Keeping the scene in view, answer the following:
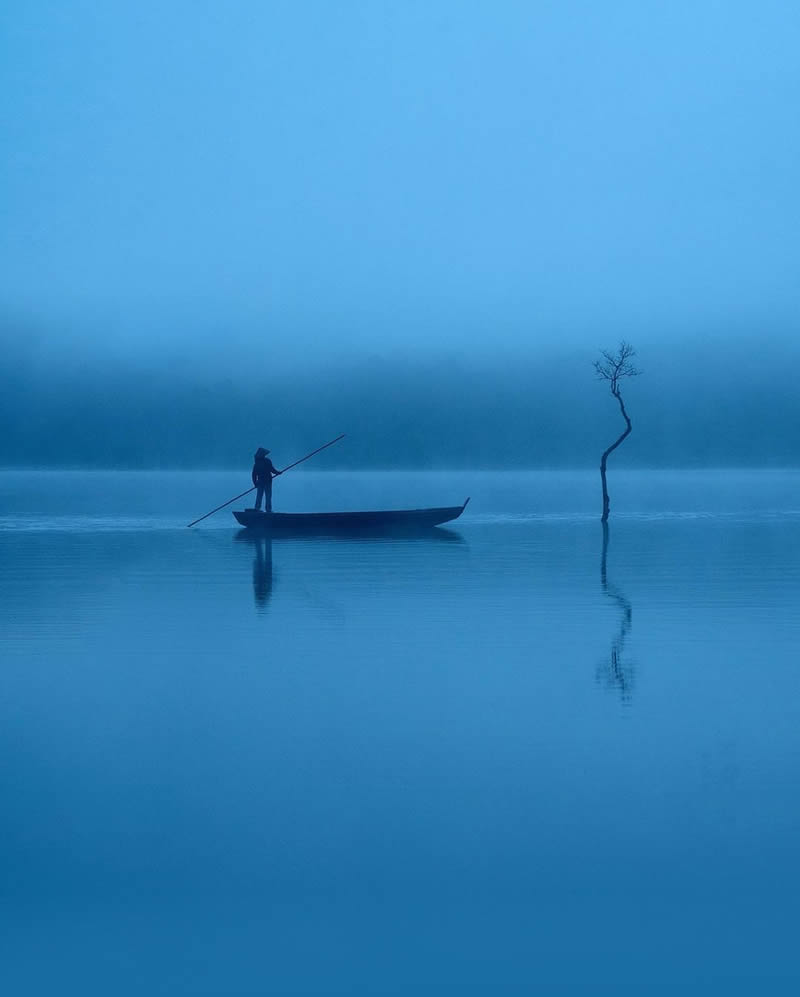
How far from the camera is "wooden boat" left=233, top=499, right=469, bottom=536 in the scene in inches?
1081

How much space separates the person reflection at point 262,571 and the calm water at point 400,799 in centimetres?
110

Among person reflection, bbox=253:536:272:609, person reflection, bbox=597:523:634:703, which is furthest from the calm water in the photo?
person reflection, bbox=253:536:272:609

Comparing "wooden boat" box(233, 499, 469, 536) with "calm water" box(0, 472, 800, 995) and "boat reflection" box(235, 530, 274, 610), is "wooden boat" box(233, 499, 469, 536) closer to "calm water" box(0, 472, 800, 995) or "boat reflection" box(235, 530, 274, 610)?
"boat reflection" box(235, 530, 274, 610)

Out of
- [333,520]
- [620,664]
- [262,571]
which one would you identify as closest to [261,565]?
[262,571]

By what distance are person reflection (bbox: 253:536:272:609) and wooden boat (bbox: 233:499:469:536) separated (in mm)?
537

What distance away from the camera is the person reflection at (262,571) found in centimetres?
1468

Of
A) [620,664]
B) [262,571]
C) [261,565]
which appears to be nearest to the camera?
[620,664]

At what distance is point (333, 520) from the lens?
27547 mm

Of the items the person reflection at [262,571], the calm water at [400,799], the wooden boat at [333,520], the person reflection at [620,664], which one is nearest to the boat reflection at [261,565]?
the person reflection at [262,571]

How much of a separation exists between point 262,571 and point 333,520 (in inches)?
357

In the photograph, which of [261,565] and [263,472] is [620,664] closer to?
[261,565]

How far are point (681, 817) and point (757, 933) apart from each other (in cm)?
127

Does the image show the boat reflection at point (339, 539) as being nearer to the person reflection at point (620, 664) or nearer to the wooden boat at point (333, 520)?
the wooden boat at point (333, 520)

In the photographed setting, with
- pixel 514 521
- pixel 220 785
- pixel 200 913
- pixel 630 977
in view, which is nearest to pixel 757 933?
pixel 630 977
